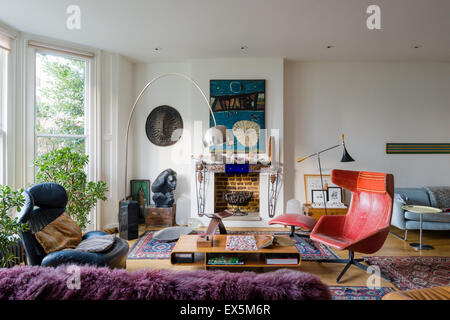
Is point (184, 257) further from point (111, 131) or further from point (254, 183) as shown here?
point (111, 131)

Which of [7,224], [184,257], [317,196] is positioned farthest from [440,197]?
[7,224]

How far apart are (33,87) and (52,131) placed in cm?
61

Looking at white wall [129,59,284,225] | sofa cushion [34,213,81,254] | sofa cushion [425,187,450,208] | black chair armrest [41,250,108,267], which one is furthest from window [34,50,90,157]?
sofa cushion [425,187,450,208]

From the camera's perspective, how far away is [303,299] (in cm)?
85

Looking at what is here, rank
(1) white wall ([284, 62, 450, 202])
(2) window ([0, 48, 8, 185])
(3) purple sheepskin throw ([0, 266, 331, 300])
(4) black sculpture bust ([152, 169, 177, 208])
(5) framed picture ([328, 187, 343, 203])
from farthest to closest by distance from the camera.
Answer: (1) white wall ([284, 62, 450, 202]), (5) framed picture ([328, 187, 343, 203]), (4) black sculpture bust ([152, 169, 177, 208]), (2) window ([0, 48, 8, 185]), (3) purple sheepskin throw ([0, 266, 331, 300])

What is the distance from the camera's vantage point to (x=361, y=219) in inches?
107

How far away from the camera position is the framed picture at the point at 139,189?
4285mm

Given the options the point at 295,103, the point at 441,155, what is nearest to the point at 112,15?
the point at 295,103

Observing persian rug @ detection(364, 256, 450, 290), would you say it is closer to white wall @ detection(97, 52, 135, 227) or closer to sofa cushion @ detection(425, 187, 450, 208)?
sofa cushion @ detection(425, 187, 450, 208)

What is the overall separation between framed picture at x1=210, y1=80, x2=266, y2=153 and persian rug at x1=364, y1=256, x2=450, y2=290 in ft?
7.45

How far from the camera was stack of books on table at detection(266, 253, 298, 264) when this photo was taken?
229cm

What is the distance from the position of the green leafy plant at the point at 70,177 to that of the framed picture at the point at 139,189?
1.11 meters

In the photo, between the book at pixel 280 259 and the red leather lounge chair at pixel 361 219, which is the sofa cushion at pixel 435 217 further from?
A: the book at pixel 280 259

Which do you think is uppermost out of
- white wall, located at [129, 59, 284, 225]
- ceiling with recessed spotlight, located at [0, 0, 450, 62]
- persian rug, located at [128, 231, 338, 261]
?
ceiling with recessed spotlight, located at [0, 0, 450, 62]
